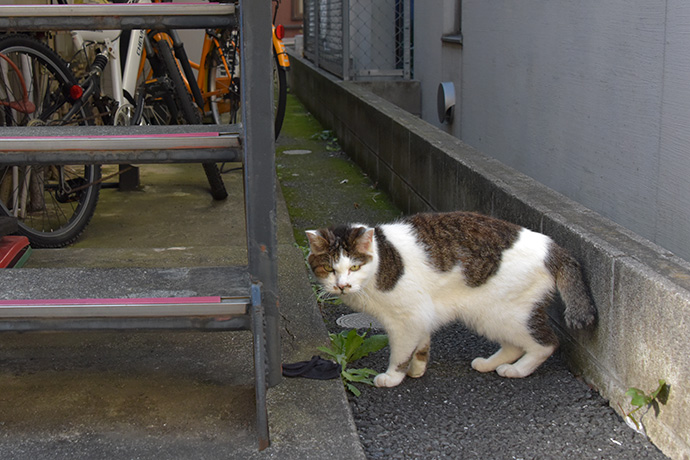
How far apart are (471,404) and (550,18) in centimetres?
290

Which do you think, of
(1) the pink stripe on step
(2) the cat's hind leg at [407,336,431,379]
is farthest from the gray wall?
(1) the pink stripe on step

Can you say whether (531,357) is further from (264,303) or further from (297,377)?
(264,303)

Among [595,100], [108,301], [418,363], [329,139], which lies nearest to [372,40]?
[329,139]

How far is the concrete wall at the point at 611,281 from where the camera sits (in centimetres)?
195

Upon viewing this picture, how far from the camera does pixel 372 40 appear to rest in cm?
881

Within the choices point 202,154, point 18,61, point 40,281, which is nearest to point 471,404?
point 202,154

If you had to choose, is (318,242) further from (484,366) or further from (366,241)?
(484,366)

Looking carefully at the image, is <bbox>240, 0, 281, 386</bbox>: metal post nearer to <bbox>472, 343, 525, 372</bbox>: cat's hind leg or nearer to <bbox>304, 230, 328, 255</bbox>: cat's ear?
<bbox>304, 230, 328, 255</bbox>: cat's ear

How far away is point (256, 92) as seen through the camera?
192 centimetres

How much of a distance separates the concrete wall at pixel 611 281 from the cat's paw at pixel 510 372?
191mm

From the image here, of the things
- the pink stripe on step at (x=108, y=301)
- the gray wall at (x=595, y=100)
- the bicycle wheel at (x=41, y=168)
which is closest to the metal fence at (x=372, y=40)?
the gray wall at (x=595, y=100)

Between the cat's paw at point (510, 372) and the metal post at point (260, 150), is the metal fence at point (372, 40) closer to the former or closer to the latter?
the cat's paw at point (510, 372)

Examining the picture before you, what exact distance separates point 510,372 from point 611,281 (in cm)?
52

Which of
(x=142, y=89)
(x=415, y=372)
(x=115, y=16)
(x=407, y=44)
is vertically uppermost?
(x=407, y=44)
